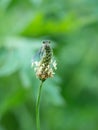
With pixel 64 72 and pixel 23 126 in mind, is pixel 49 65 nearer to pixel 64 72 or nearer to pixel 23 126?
pixel 23 126

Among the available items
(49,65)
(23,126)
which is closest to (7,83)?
(23,126)

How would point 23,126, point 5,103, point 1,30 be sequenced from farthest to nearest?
1. point 1,30
2. point 23,126
3. point 5,103

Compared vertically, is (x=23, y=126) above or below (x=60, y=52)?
below

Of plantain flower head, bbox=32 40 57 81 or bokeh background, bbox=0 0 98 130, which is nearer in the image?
plantain flower head, bbox=32 40 57 81

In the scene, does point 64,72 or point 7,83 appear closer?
point 7,83

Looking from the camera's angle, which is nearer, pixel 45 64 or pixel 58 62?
pixel 45 64

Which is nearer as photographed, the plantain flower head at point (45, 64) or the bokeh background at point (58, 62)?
the plantain flower head at point (45, 64)

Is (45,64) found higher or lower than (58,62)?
lower

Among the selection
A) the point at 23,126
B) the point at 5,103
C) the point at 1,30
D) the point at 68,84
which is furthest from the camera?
the point at 68,84
